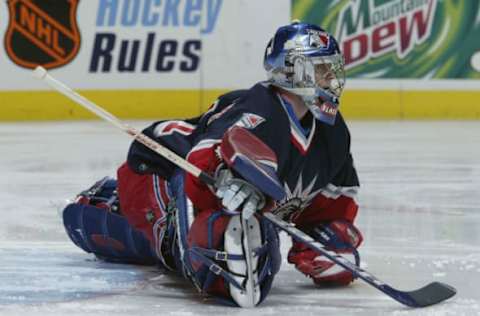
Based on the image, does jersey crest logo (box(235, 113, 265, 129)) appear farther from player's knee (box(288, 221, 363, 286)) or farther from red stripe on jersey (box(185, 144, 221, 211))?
player's knee (box(288, 221, 363, 286))

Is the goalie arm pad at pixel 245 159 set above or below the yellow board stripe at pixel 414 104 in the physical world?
above

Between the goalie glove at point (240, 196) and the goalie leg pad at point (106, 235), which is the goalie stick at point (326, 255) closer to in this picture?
the goalie glove at point (240, 196)

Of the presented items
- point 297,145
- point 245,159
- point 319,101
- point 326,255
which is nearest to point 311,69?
point 319,101

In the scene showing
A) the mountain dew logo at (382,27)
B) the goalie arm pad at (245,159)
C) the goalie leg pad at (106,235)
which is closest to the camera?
the goalie arm pad at (245,159)

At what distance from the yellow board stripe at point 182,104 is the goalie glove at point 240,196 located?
592cm

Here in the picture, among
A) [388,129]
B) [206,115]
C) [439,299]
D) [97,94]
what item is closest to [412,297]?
[439,299]

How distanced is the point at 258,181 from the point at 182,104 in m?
6.04

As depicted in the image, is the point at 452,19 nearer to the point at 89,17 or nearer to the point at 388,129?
the point at 388,129

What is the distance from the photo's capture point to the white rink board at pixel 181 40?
835cm

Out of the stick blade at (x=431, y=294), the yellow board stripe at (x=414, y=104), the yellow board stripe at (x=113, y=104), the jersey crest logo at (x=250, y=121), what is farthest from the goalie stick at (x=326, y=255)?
the yellow board stripe at (x=414, y=104)

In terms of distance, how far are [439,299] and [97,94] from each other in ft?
19.6

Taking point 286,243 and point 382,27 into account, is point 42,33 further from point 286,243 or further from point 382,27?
point 286,243

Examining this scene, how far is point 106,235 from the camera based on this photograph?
10.1 ft

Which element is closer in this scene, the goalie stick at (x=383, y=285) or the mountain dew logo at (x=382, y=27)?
the goalie stick at (x=383, y=285)
